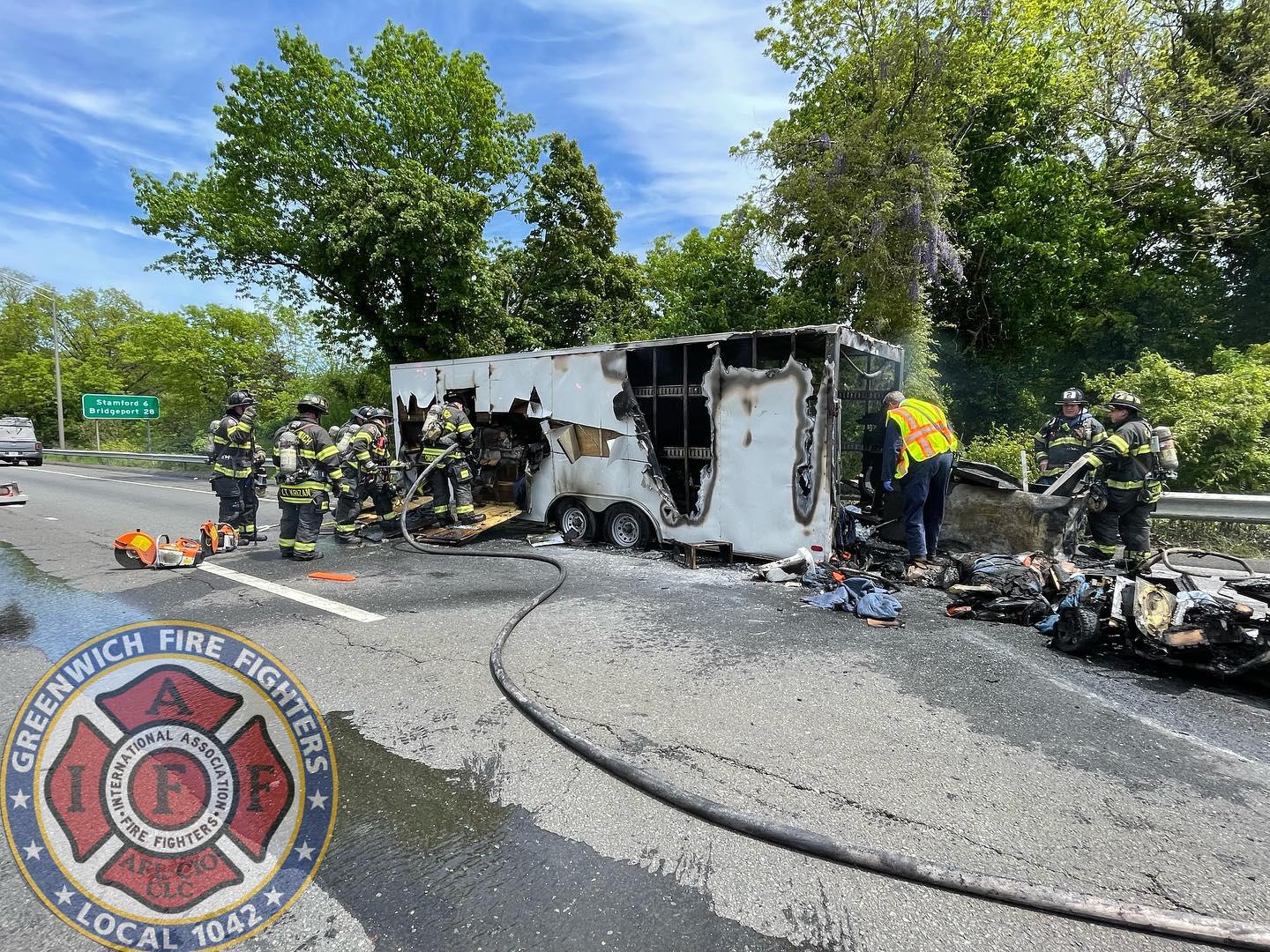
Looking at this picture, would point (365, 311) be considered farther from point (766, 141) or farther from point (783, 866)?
point (783, 866)

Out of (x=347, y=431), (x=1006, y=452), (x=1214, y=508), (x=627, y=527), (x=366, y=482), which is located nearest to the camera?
(x=1214, y=508)

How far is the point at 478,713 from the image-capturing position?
3059 mm

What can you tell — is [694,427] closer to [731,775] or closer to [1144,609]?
[1144,609]

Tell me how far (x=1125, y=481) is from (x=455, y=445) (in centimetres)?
681

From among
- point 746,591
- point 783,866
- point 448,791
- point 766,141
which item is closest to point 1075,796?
point 783,866

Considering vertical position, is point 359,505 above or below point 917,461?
below

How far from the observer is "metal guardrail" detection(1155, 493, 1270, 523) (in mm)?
5594

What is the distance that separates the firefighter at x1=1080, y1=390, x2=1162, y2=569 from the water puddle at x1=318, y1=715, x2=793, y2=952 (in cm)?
528

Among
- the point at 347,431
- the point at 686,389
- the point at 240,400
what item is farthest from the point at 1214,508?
the point at 240,400

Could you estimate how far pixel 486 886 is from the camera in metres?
1.90

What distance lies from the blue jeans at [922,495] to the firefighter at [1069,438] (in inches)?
67.3

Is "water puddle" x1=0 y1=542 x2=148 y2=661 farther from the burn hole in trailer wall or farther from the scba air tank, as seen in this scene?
the scba air tank

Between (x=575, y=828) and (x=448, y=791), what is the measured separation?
0.58m

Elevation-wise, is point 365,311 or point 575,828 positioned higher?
point 365,311
